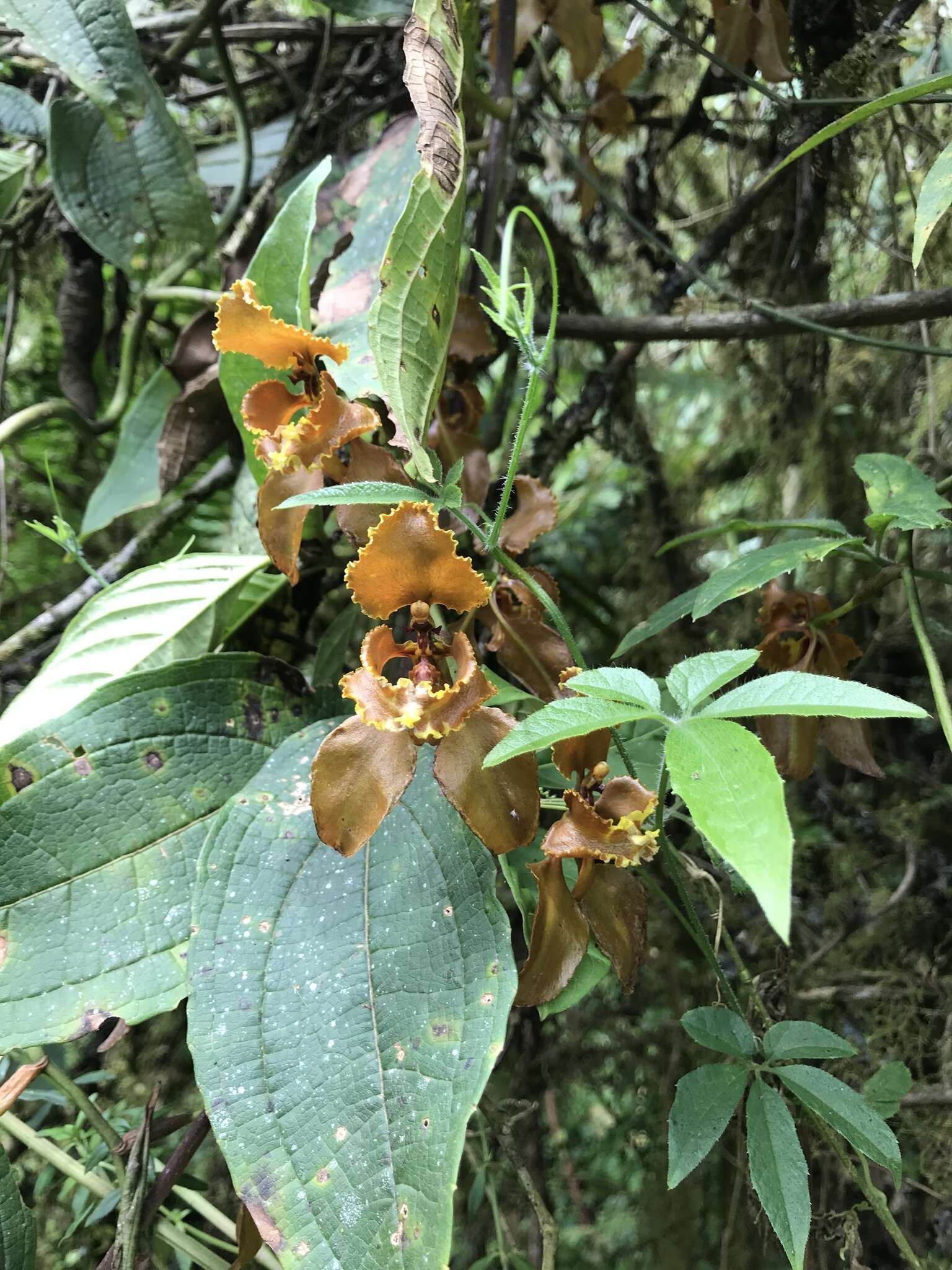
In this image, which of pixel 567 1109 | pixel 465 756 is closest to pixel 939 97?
pixel 465 756

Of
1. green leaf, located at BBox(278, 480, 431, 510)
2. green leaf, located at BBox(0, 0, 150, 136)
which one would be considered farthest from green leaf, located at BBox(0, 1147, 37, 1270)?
green leaf, located at BBox(0, 0, 150, 136)

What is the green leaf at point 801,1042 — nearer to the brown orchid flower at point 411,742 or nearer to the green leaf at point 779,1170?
the green leaf at point 779,1170

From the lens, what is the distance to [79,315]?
117cm

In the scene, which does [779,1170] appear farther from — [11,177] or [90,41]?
[11,177]

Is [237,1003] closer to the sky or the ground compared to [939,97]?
closer to the ground

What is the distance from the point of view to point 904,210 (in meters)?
1.08

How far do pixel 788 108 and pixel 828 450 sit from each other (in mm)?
461

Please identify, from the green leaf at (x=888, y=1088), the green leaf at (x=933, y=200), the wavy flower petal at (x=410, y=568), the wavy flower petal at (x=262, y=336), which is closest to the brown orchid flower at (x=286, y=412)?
the wavy flower petal at (x=262, y=336)

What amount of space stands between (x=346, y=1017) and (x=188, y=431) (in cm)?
69

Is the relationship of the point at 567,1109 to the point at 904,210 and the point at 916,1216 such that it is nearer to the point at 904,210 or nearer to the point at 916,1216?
the point at 916,1216

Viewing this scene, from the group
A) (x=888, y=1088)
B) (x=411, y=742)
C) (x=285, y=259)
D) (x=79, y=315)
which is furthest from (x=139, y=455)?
(x=888, y=1088)

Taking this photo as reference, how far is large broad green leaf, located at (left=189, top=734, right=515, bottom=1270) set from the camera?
476 millimetres

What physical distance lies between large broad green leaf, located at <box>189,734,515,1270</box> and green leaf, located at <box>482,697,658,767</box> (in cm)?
19

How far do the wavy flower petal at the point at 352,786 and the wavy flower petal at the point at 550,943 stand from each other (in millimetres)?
A: 107
